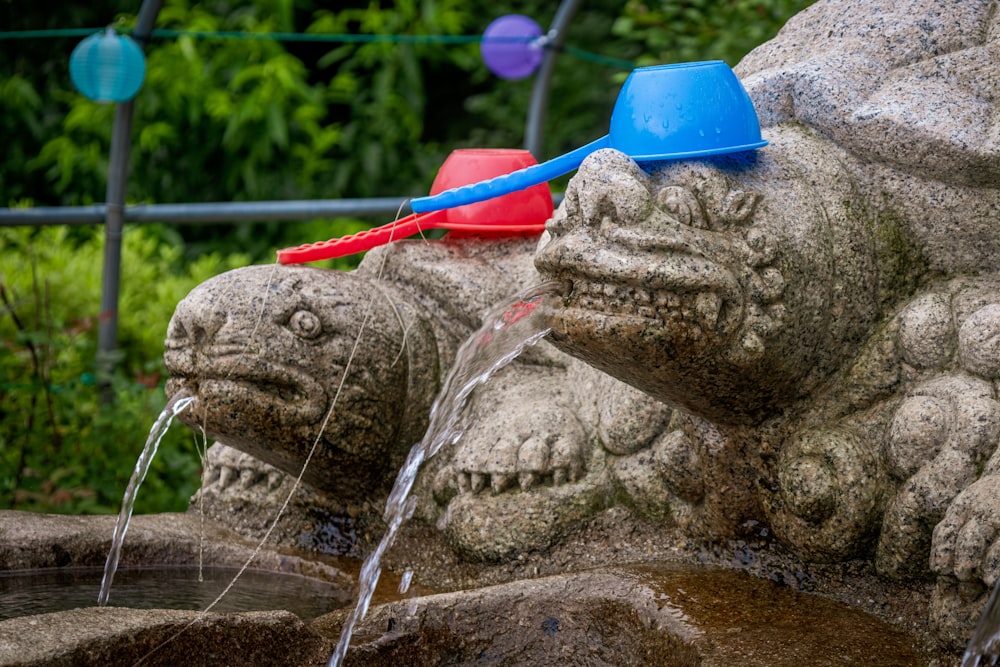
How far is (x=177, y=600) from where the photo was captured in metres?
3.19

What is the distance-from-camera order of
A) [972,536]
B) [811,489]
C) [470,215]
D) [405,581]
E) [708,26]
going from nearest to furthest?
[972,536] < [811,489] < [405,581] < [470,215] < [708,26]

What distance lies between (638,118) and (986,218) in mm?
816

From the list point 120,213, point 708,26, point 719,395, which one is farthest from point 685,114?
point 708,26

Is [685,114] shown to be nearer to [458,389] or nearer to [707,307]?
[707,307]

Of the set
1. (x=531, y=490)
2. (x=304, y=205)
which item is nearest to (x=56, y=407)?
(x=304, y=205)

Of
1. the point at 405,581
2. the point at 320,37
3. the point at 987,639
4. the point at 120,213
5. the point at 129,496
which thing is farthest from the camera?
the point at 320,37

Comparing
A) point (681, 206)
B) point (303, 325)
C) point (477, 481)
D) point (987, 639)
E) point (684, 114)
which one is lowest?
point (477, 481)

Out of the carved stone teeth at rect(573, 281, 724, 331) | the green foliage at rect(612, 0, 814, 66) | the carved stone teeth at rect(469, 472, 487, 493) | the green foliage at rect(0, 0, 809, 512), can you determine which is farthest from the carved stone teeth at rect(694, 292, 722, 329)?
the green foliage at rect(0, 0, 809, 512)

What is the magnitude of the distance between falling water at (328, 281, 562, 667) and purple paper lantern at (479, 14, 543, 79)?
131 inches

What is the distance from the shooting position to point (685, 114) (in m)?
2.58

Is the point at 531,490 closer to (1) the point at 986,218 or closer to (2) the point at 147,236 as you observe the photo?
(1) the point at 986,218

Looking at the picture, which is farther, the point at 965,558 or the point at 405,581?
the point at 405,581

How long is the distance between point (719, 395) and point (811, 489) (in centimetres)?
28

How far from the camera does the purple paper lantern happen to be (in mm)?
6258
